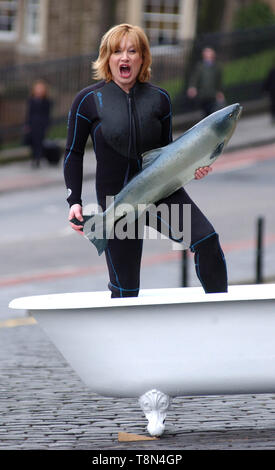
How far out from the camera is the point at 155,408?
5.65 m

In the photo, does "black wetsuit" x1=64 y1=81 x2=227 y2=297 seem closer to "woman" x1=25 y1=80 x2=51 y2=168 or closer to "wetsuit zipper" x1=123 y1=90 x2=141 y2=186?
"wetsuit zipper" x1=123 y1=90 x2=141 y2=186

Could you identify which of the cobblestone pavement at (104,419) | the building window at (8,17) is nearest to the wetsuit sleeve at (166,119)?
the cobblestone pavement at (104,419)

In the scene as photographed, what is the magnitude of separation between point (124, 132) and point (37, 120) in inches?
719

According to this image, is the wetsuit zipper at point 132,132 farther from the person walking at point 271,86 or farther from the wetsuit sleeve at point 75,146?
the person walking at point 271,86

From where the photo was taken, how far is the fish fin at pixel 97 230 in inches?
226

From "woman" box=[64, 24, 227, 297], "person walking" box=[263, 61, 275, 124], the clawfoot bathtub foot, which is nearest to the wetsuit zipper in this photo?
"woman" box=[64, 24, 227, 297]

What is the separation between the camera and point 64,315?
552 cm

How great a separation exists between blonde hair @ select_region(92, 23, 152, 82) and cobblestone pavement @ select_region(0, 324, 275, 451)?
5.77 ft

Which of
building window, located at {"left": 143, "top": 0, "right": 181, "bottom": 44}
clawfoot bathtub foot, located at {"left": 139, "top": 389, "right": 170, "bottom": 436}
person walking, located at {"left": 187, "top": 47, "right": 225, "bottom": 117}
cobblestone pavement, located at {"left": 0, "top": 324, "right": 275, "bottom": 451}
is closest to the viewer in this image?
cobblestone pavement, located at {"left": 0, "top": 324, "right": 275, "bottom": 451}

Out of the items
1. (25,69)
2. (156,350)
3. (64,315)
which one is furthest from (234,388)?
(25,69)

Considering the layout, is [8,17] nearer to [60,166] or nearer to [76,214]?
[60,166]

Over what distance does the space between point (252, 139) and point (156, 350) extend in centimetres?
1979

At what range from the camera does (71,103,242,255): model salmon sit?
5.64 metres

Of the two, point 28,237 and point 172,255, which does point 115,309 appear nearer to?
point 172,255
